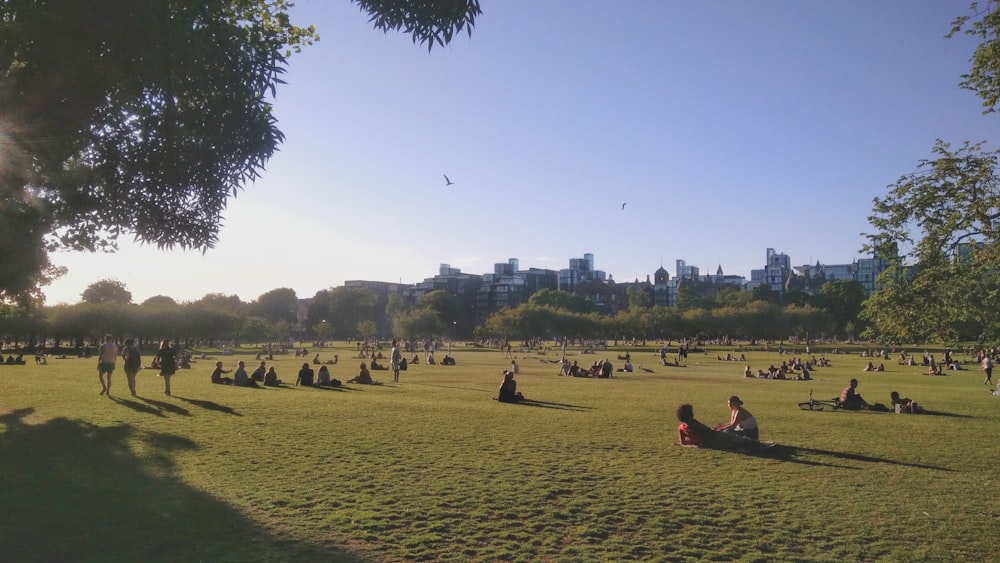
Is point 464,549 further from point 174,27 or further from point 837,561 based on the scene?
point 174,27

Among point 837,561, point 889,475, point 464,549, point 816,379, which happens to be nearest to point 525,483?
point 464,549

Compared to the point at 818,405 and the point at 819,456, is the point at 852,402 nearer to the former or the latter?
the point at 818,405

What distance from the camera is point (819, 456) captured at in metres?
13.5

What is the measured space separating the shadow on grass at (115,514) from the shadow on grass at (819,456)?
30.7ft

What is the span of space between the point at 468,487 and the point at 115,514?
14.9 ft

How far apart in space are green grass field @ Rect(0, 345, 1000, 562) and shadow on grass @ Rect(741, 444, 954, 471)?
2.2 inches

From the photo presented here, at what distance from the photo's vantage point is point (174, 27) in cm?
850

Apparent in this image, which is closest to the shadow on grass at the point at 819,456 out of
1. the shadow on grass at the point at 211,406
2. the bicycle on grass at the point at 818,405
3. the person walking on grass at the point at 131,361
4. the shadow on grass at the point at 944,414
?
the bicycle on grass at the point at 818,405

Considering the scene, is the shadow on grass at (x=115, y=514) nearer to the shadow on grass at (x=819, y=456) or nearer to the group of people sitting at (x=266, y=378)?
the shadow on grass at (x=819, y=456)

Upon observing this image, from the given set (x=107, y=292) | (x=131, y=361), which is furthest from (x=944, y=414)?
(x=107, y=292)

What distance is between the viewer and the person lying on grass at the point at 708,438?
13791mm

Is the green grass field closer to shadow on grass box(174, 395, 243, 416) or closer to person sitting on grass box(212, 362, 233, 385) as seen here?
shadow on grass box(174, 395, 243, 416)

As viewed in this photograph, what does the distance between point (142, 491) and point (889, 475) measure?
11.7 m

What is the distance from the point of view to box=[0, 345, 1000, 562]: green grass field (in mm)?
7551
